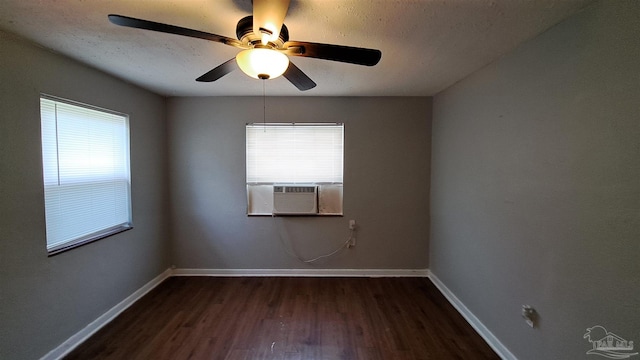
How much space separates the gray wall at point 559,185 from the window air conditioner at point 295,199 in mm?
1675

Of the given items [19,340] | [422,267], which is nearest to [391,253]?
[422,267]

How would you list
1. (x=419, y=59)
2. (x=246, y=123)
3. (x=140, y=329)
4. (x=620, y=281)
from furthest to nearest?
(x=246, y=123), (x=140, y=329), (x=419, y=59), (x=620, y=281)

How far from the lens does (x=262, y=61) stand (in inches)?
50.5

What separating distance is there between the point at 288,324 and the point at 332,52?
2.21 metres

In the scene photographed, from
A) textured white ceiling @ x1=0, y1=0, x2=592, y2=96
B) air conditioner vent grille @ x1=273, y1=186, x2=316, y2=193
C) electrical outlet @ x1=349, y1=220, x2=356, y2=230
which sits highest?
textured white ceiling @ x1=0, y1=0, x2=592, y2=96

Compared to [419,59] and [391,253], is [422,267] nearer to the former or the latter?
[391,253]

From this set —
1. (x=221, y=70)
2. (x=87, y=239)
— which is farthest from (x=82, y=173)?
(x=221, y=70)

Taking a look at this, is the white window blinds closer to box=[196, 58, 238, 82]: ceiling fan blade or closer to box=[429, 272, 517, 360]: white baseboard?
box=[196, 58, 238, 82]: ceiling fan blade

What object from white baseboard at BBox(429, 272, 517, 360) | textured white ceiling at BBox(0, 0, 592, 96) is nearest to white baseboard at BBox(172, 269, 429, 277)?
white baseboard at BBox(429, 272, 517, 360)

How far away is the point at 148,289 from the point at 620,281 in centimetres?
379

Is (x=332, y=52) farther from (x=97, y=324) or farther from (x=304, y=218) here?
(x=97, y=324)

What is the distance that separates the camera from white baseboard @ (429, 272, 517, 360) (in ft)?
6.24

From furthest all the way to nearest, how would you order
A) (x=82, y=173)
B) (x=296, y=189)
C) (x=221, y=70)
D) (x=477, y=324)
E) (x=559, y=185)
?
(x=296, y=189), (x=477, y=324), (x=82, y=173), (x=221, y=70), (x=559, y=185)

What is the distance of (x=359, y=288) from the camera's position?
294 cm
